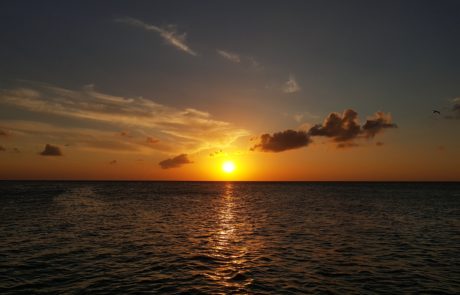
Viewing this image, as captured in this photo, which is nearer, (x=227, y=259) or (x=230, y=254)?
(x=227, y=259)

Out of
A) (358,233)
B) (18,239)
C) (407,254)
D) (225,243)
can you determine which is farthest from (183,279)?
(358,233)

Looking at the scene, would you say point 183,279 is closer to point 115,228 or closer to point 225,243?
point 225,243

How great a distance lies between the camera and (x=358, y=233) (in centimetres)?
4125

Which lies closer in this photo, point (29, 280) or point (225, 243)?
point (29, 280)

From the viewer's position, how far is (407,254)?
30.0 meters

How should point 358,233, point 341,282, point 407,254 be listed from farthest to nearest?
point 358,233
point 407,254
point 341,282

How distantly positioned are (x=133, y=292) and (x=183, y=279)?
374 centimetres

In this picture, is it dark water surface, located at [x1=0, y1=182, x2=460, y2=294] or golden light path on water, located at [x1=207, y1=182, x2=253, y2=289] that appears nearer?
dark water surface, located at [x1=0, y1=182, x2=460, y2=294]

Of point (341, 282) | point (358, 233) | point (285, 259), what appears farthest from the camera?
point (358, 233)

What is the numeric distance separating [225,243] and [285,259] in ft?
28.7

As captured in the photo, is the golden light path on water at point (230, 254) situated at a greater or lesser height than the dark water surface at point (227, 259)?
lesser

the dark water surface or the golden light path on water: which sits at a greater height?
the dark water surface

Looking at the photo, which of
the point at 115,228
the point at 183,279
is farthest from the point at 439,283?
the point at 115,228

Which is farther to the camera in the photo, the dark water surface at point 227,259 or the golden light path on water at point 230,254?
the golden light path on water at point 230,254
